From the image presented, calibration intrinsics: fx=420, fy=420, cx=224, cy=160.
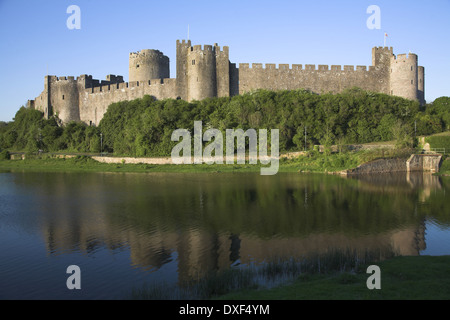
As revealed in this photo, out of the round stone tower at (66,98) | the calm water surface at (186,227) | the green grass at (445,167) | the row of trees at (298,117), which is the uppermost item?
the round stone tower at (66,98)

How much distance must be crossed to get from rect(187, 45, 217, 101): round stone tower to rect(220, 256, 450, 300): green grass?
22231mm

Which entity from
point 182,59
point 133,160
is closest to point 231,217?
point 133,160

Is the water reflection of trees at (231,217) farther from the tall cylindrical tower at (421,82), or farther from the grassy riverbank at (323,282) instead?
the tall cylindrical tower at (421,82)

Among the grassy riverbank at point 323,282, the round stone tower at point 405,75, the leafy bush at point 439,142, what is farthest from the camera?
the round stone tower at point 405,75

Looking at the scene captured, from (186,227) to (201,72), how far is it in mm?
18833

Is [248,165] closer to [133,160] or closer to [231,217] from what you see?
[133,160]

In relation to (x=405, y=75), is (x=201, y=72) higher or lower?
higher

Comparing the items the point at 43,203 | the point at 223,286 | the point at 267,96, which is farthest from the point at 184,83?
the point at 223,286

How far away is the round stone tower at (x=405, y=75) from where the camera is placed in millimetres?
27656

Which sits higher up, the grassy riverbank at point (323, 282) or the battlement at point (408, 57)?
the battlement at point (408, 57)

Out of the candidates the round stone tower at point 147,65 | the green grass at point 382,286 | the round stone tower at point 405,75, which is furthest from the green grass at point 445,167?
the round stone tower at point 147,65

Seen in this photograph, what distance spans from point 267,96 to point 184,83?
5686 millimetres

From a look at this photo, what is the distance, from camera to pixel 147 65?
3209cm

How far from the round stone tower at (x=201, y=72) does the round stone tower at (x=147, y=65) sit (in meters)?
5.42
